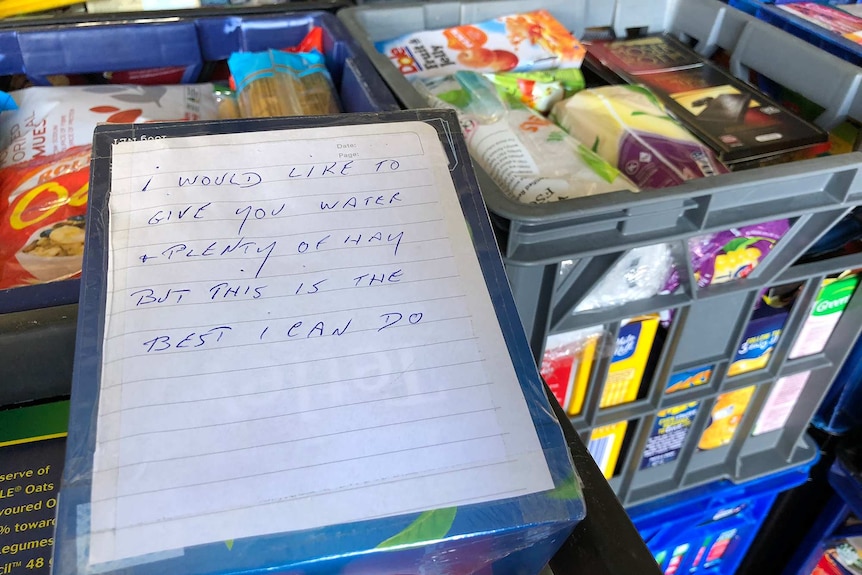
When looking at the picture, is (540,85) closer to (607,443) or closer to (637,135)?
(637,135)

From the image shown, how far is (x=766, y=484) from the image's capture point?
0.94m

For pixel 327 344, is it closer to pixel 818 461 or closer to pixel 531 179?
pixel 531 179

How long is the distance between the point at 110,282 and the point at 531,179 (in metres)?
0.42

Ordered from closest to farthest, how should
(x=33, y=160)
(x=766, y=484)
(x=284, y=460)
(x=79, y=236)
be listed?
(x=284, y=460) < (x=79, y=236) < (x=33, y=160) < (x=766, y=484)

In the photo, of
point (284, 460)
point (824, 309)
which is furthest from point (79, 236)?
point (824, 309)

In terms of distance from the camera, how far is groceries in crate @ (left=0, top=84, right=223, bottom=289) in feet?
1.99

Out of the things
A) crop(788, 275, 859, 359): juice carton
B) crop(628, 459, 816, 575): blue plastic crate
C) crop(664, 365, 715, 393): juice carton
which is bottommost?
crop(628, 459, 816, 575): blue plastic crate

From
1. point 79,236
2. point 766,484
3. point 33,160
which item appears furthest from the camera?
point 766,484

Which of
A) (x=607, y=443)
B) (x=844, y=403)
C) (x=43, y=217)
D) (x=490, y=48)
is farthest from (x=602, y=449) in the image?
(x=43, y=217)

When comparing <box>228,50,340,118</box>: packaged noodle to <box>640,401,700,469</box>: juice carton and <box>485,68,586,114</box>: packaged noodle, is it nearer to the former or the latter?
<box>485,68,586,114</box>: packaged noodle

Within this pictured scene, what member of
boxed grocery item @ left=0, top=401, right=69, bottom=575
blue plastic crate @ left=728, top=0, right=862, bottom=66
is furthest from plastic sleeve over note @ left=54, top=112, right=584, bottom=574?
blue plastic crate @ left=728, top=0, right=862, bottom=66

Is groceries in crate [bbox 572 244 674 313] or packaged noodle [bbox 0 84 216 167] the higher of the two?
packaged noodle [bbox 0 84 216 167]

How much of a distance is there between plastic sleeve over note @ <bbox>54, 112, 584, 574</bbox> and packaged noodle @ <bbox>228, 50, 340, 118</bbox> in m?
0.26

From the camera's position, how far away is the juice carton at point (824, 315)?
2.50 feet
